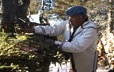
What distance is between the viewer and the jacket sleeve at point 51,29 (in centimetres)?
509

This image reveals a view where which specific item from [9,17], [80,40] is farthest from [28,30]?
[80,40]

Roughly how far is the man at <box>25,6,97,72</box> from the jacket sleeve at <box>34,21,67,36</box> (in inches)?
8.0

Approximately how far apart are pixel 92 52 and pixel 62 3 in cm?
2693

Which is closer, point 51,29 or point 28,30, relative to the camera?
point 28,30

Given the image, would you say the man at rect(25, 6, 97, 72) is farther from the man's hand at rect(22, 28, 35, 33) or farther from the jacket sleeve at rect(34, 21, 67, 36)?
the man's hand at rect(22, 28, 35, 33)

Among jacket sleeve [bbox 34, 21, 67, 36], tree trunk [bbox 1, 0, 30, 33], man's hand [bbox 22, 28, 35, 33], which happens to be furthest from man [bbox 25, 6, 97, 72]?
tree trunk [bbox 1, 0, 30, 33]

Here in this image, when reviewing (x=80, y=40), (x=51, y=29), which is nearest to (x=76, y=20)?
(x=80, y=40)

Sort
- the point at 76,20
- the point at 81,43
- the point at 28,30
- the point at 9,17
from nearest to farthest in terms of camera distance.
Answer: the point at 81,43
the point at 76,20
the point at 28,30
the point at 9,17

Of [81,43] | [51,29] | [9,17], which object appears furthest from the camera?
[9,17]

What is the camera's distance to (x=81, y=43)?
4.40 m

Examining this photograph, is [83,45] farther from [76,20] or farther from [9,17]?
[9,17]

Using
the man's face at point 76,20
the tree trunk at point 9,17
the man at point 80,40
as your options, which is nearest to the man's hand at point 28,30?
the tree trunk at point 9,17

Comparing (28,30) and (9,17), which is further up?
(9,17)

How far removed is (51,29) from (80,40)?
35.1 inches
